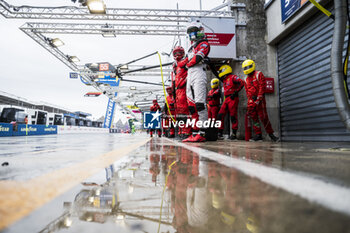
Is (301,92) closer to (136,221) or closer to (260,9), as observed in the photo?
(260,9)

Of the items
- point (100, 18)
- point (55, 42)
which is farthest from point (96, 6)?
point (55, 42)

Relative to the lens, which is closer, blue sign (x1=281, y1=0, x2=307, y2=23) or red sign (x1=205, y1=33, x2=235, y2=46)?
blue sign (x1=281, y1=0, x2=307, y2=23)

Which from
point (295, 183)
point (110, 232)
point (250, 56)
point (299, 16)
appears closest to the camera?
point (110, 232)

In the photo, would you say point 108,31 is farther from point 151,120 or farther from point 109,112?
point 109,112

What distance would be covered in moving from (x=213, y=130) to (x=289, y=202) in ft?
11.1

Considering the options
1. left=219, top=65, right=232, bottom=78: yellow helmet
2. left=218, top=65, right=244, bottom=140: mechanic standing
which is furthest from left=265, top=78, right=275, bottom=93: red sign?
left=219, top=65, right=232, bottom=78: yellow helmet

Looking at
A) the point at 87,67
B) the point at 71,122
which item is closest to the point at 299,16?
the point at 87,67

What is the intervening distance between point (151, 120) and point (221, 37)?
3.04 meters

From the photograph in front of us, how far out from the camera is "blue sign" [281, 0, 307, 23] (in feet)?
12.8

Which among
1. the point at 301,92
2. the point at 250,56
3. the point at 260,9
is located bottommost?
the point at 301,92

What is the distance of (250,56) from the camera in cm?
523

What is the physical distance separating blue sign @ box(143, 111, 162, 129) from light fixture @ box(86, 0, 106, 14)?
216 inches

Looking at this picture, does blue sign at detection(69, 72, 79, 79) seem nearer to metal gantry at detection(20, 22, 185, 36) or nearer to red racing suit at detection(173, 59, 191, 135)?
metal gantry at detection(20, 22, 185, 36)

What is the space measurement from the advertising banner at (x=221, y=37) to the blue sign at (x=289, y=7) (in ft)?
3.89
